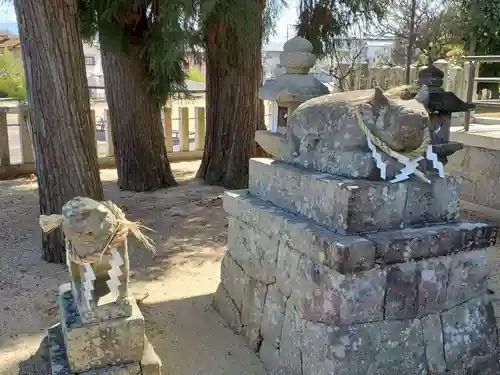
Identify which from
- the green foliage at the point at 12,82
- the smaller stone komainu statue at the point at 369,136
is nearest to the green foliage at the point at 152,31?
the smaller stone komainu statue at the point at 369,136

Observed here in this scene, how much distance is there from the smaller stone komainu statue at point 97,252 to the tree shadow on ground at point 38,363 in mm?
473

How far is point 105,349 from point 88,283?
31 cm

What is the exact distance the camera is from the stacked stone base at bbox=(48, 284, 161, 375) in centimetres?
228

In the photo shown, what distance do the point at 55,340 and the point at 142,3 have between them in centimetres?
358

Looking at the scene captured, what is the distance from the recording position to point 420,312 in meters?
2.38

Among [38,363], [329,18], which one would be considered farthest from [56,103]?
[329,18]

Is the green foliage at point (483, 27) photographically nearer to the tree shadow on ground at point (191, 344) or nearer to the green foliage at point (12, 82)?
the green foliage at point (12, 82)

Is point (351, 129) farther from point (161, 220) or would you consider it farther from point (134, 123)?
point (134, 123)

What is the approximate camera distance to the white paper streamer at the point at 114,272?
7.61ft

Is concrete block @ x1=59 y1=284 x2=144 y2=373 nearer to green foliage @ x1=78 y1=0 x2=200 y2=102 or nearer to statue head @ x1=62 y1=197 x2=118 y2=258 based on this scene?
statue head @ x1=62 y1=197 x2=118 y2=258

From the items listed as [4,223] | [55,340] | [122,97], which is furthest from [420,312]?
[122,97]

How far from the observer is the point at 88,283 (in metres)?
2.30

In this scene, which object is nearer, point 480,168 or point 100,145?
point 480,168

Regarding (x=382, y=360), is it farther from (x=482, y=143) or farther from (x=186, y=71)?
(x=186, y=71)
